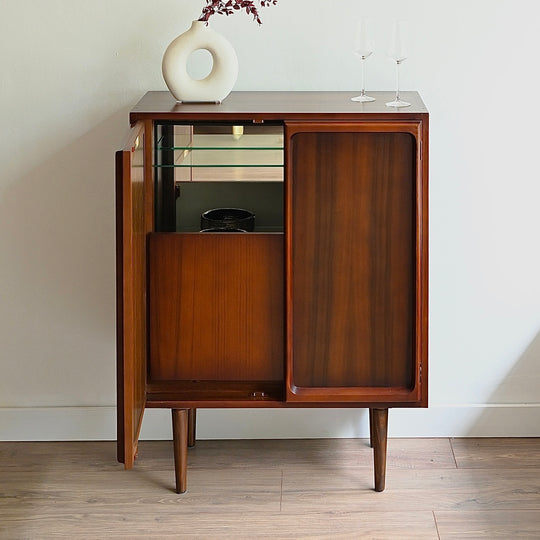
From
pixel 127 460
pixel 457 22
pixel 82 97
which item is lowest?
pixel 127 460

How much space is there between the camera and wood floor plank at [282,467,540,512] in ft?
7.99

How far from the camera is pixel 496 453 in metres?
2.73

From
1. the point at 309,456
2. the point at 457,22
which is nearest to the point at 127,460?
the point at 309,456

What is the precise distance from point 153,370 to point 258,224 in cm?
43

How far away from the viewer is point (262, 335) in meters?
2.35

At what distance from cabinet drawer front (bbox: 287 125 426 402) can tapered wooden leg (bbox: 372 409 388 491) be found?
0.38 feet

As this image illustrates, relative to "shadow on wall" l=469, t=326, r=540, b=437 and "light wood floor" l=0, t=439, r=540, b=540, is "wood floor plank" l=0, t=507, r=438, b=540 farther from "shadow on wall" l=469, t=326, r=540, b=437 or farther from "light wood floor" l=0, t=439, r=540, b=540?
"shadow on wall" l=469, t=326, r=540, b=437

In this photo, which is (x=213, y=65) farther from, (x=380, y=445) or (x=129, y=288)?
(x=380, y=445)

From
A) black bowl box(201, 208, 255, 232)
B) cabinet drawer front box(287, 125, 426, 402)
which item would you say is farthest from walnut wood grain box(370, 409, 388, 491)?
black bowl box(201, 208, 255, 232)

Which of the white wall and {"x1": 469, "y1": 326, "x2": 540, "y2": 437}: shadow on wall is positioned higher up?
the white wall

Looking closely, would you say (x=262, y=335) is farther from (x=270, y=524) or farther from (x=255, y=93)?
(x=255, y=93)

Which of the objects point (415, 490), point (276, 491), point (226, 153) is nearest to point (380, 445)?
point (415, 490)

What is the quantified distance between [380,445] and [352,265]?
1.63ft

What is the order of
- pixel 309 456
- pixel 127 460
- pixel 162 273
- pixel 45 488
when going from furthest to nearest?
pixel 309 456
pixel 45 488
pixel 162 273
pixel 127 460
